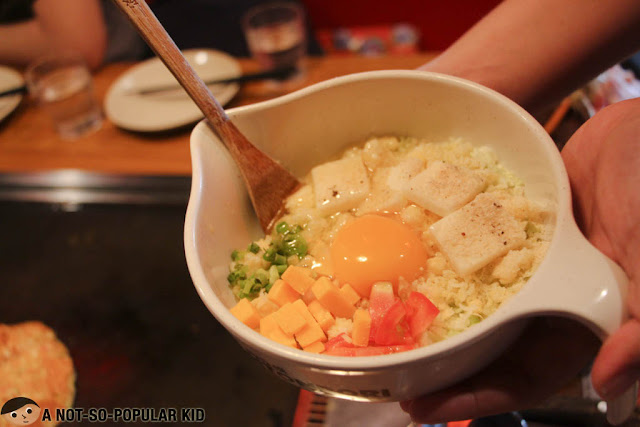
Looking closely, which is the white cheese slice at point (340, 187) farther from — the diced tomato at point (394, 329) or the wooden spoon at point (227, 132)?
the diced tomato at point (394, 329)

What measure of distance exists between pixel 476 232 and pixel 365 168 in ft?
1.02

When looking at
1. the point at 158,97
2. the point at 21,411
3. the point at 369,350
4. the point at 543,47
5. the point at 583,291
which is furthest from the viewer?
the point at 158,97

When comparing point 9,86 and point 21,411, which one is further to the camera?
point 9,86

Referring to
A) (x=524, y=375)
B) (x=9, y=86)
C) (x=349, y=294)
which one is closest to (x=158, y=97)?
(x=9, y=86)

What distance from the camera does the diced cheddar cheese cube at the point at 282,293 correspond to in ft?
2.83

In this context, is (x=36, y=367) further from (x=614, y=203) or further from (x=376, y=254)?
(x=614, y=203)

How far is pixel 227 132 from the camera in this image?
3.14ft

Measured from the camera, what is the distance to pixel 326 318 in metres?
0.84

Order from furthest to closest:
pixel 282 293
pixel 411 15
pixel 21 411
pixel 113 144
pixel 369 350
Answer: pixel 411 15 < pixel 113 144 < pixel 21 411 < pixel 282 293 < pixel 369 350

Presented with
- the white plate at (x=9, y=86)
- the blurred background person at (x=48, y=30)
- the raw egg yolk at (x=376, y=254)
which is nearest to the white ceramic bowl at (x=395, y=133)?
the raw egg yolk at (x=376, y=254)

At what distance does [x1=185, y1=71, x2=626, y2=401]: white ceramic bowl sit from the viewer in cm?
64

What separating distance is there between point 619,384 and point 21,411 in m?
1.34

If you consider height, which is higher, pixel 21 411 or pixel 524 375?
pixel 524 375

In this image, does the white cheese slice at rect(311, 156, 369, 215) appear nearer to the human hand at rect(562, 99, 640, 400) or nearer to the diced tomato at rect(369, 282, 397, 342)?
the diced tomato at rect(369, 282, 397, 342)
